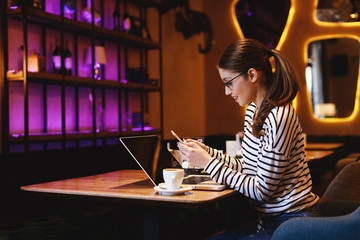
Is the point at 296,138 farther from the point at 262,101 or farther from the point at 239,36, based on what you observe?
the point at 239,36

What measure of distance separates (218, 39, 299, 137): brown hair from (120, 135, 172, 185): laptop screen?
441 mm

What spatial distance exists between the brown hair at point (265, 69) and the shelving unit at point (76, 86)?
7.10 ft

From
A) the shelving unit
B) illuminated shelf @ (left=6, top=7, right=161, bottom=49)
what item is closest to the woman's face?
the shelving unit

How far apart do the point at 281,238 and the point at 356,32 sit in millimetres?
5127

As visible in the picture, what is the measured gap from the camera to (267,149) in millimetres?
1555

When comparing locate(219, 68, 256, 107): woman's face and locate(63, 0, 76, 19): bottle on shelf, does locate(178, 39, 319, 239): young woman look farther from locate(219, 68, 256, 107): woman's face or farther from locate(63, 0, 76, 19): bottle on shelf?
locate(63, 0, 76, 19): bottle on shelf

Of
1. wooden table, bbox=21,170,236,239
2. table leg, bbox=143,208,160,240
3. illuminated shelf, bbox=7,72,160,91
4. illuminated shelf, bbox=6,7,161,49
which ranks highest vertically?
illuminated shelf, bbox=6,7,161,49

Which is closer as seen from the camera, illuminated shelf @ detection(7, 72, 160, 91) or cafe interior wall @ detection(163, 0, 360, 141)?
illuminated shelf @ detection(7, 72, 160, 91)

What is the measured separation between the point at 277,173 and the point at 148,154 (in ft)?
1.80

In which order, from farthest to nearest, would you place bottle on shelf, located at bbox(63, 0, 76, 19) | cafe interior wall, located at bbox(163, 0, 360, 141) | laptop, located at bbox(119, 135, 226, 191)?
cafe interior wall, located at bbox(163, 0, 360, 141)
bottle on shelf, located at bbox(63, 0, 76, 19)
laptop, located at bbox(119, 135, 226, 191)

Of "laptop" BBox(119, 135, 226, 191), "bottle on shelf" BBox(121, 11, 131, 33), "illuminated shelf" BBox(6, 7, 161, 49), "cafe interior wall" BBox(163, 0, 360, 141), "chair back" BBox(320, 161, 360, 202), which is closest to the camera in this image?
"laptop" BBox(119, 135, 226, 191)

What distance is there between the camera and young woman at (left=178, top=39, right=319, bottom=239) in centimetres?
155

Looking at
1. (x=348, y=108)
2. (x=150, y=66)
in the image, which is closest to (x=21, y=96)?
(x=150, y=66)

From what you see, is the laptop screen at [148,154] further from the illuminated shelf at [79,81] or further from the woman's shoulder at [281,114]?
the illuminated shelf at [79,81]
